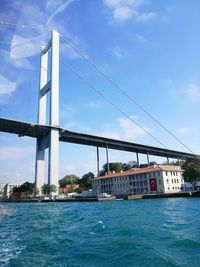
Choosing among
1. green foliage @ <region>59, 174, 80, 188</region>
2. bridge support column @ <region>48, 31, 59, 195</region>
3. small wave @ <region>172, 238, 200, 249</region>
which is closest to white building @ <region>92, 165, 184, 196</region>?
bridge support column @ <region>48, 31, 59, 195</region>

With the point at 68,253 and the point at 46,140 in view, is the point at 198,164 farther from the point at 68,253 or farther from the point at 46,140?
the point at 68,253

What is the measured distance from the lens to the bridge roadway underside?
44938mm

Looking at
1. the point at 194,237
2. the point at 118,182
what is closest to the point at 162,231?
the point at 194,237

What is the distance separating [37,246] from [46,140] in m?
41.0

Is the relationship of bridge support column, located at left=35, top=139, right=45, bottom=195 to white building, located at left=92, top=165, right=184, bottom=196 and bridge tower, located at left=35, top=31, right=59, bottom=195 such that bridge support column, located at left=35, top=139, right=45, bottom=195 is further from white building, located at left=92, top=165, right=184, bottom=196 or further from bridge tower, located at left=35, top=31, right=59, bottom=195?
white building, located at left=92, top=165, right=184, bottom=196

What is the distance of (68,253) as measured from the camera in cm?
578

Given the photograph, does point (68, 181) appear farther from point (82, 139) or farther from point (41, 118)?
point (41, 118)

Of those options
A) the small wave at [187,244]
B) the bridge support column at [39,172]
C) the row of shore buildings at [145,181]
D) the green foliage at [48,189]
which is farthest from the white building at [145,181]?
the small wave at [187,244]

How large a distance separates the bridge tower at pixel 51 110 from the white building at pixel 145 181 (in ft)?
55.9

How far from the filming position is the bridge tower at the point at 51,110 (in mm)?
41250

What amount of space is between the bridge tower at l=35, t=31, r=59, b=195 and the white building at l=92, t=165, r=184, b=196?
1705 cm

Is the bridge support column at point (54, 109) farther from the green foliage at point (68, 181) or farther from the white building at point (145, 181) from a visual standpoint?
the green foliage at point (68, 181)

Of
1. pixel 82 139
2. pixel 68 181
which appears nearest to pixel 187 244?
pixel 82 139

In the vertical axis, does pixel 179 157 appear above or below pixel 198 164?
above
